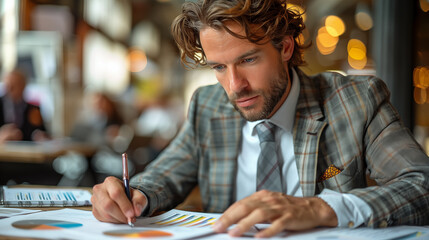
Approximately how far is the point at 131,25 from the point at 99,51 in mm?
1786

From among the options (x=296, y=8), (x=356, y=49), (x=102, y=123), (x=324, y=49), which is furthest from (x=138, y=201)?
(x=324, y=49)

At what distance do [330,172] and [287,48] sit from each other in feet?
1.55

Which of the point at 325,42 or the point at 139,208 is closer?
the point at 139,208

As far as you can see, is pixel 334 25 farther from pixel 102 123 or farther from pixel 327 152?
pixel 327 152

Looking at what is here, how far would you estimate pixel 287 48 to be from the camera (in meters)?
1.59

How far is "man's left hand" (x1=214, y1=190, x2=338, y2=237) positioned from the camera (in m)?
0.92

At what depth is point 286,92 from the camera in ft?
5.14

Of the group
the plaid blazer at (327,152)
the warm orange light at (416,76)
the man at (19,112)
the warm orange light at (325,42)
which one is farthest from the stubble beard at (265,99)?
the warm orange light at (325,42)

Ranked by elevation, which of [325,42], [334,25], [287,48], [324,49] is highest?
[334,25]

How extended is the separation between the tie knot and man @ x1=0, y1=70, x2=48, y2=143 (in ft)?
13.3

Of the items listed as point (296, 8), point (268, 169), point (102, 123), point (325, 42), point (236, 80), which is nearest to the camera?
point (236, 80)

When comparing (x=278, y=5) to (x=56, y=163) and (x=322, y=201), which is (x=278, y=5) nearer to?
(x=322, y=201)

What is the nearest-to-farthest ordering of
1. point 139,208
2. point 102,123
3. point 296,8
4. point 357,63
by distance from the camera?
point 139,208
point 296,8
point 357,63
point 102,123

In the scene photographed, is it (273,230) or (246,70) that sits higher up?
(246,70)
